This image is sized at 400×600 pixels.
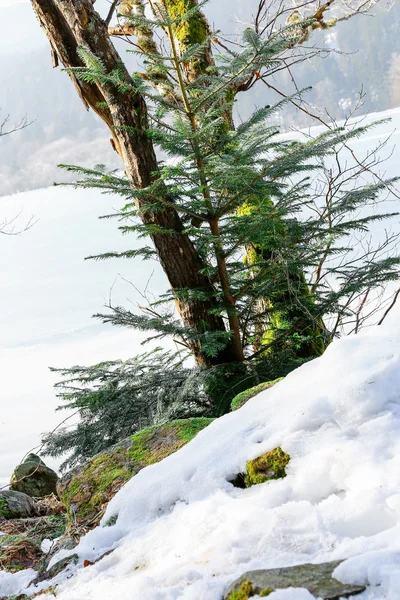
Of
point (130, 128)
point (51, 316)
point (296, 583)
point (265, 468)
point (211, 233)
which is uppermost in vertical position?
point (51, 316)

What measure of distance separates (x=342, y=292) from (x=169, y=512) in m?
3.21

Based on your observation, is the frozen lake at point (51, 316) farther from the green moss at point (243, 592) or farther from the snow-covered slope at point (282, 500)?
the green moss at point (243, 592)

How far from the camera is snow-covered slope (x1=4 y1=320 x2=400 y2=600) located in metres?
1.67

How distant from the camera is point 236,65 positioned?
4125 millimetres

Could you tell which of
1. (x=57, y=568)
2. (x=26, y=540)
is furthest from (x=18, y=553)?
(x=57, y=568)

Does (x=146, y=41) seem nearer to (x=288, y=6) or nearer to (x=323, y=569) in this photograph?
(x=288, y=6)

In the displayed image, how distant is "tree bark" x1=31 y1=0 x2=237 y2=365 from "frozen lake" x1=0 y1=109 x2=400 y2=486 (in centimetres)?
242

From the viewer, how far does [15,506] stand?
170 inches

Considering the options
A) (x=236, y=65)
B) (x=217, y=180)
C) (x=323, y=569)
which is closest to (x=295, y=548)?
(x=323, y=569)

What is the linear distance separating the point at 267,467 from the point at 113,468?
4.10 ft

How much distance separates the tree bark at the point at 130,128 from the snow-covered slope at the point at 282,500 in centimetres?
245

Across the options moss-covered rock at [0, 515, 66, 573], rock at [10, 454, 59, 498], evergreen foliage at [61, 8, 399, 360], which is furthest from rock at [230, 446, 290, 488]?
rock at [10, 454, 59, 498]

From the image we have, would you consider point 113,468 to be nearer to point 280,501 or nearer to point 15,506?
point 280,501

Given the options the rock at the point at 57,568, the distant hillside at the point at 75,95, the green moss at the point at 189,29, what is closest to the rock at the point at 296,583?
the rock at the point at 57,568
